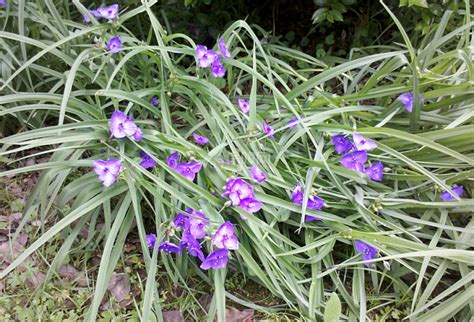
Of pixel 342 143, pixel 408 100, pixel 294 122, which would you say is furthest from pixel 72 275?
pixel 408 100

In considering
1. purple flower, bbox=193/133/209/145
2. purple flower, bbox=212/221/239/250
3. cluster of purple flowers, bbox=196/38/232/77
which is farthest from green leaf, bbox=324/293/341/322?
cluster of purple flowers, bbox=196/38/232/77

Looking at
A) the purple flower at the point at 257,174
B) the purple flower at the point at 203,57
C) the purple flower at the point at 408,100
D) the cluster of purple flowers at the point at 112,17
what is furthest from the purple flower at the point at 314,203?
the cluster of purple flowers at the point at 112,17

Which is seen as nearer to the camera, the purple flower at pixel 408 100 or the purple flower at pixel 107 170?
the purple flower at pixel 107 170

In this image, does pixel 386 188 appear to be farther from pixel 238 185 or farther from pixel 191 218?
pixel 191 218

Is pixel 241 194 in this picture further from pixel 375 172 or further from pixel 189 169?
pixel 375 172

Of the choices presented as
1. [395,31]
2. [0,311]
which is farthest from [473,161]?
[0,311]

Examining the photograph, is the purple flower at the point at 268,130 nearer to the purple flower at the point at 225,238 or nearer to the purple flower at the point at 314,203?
the purple flower at the point at 314,203

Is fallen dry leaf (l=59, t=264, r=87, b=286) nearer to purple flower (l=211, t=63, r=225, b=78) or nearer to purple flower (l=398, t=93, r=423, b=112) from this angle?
purple flower (l=211, t=63, r=225, b=78)
